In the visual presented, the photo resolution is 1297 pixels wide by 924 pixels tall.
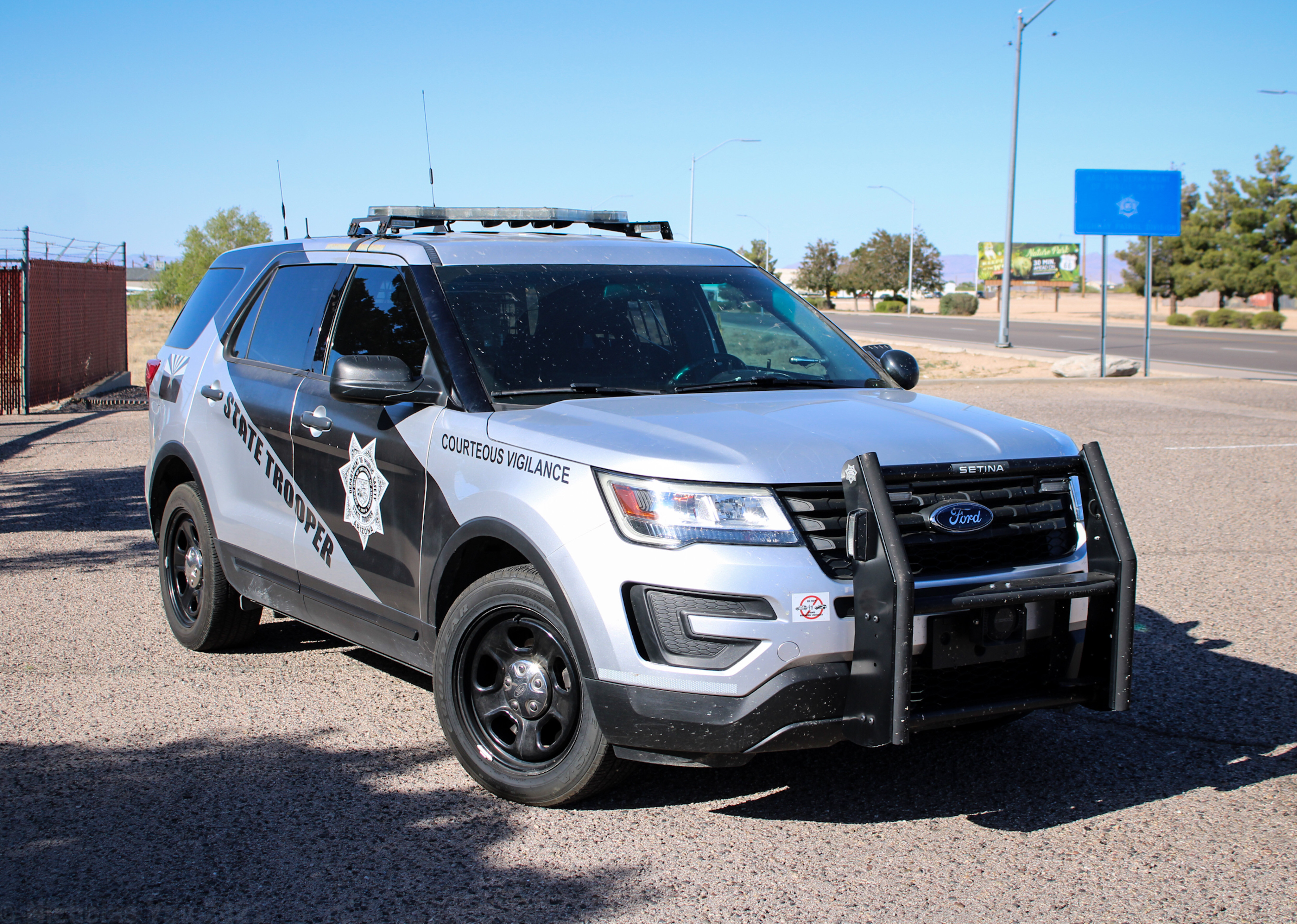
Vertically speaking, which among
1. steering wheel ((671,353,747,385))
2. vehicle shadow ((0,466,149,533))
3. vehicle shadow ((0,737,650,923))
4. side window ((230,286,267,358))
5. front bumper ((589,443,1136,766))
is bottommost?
vehicle shadow ((0,737,650,923))

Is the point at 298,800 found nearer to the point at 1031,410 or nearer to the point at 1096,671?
the point at 1096,671

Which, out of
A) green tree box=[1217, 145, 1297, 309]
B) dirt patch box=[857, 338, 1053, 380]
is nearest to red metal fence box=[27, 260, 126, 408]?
dirt patch box=[857, 338, 1053, 380]

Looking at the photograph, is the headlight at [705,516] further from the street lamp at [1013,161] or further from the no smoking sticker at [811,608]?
the street lamp at [1013,161]

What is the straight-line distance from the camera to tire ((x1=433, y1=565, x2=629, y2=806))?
12.4 ft

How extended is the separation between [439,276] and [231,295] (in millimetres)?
1786

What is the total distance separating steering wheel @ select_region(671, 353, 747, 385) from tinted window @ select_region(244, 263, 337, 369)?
158cm

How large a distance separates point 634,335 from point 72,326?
671 inches

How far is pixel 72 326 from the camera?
19.1 meters

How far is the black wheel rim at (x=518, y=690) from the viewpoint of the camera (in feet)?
12.7

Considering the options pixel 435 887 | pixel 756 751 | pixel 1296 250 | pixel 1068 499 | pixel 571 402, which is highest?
pixel 1296 250

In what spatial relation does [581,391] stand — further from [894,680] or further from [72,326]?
[72,326]

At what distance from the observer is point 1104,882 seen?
11.5 feet

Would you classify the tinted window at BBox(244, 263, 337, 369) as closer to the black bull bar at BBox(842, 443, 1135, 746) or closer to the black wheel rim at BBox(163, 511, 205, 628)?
the black wheel rim at BBox(163, 511, 205, 628)

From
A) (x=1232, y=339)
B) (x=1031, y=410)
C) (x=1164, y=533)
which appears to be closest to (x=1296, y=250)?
(x=1232, y=339)
